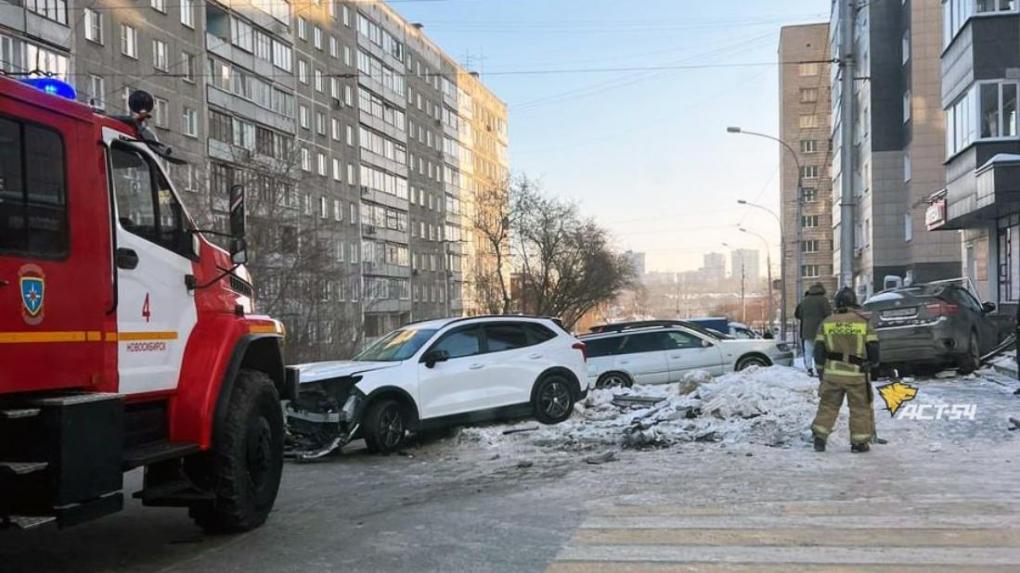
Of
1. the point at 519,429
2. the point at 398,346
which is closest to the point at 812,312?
the point at 519,429

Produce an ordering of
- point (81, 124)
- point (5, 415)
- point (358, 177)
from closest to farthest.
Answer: point (5, 415) < point (81, 124) < point (358, 177)

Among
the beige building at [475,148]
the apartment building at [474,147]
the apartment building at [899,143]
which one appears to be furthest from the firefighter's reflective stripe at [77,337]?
the apartment building at [474,147]

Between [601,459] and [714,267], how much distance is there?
3776 inches

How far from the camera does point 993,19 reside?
20.4m

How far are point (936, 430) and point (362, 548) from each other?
738 centimetres

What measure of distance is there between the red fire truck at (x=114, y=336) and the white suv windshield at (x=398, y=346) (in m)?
4.55

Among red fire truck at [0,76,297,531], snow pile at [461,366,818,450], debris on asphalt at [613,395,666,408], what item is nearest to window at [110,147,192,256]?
red fire truck at [0,76,297,531]

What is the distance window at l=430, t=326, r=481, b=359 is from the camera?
475 inches

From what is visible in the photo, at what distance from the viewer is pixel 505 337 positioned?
1273 centimetres

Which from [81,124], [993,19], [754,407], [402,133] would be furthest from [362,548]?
[402,133]

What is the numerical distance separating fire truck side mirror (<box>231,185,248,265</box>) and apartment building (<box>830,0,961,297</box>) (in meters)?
33.0

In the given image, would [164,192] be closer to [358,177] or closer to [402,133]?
[358,177]

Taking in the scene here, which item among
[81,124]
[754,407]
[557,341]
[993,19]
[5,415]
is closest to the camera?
[5,415]

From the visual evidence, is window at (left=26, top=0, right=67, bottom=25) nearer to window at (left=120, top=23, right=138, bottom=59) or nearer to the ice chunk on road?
window at (left=120, top=23, right=138, bottom=59)
